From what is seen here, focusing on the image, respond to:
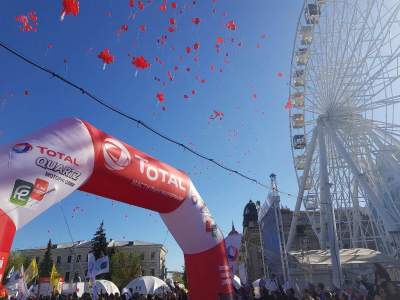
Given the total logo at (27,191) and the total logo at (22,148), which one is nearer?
the total logo at (27,191)

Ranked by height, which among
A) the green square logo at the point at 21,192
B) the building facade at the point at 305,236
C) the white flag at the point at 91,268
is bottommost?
the white flag at the point at 91,268

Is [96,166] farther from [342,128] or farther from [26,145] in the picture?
[342,128]

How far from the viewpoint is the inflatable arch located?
5473 millimetres

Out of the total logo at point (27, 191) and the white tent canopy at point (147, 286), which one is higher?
the total logo at point (27, 191)

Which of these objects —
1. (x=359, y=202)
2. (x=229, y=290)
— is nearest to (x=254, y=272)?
(x=359, y=202)

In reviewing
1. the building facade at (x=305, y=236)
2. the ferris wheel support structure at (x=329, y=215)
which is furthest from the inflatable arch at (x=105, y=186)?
the building facade at (x=305, y=236)

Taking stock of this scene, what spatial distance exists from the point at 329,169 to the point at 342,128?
357 cm

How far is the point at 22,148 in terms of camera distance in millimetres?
5785

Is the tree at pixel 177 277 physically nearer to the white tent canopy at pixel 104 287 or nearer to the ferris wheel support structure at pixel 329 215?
the white tent canopy at pixel 104 287

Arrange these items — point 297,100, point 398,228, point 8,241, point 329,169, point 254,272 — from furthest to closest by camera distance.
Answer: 1. point 254,272
2. point 297,100
3. point 329,169
4. point 398,228
5. point 8,241

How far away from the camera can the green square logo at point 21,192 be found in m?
5.36

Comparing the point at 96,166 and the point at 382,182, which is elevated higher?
the point at 382,182

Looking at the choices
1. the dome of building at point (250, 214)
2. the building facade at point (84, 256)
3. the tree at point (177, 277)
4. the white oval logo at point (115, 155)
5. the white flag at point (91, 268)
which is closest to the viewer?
the white oval logo at point (115, 155)

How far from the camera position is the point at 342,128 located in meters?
22.5
